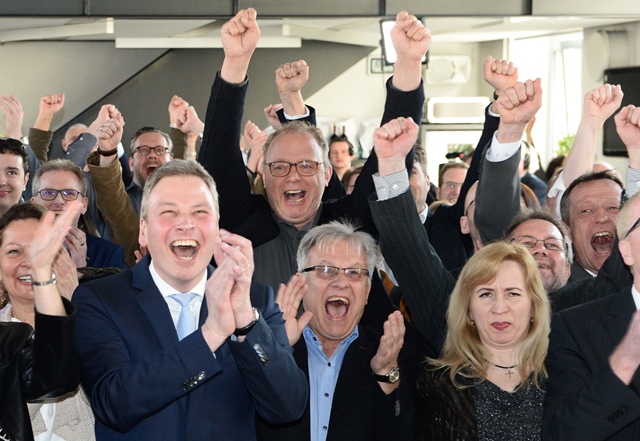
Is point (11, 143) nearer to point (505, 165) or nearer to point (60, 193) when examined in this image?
point (60, 193)

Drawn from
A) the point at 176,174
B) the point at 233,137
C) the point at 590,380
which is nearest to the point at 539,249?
the point at 590,380

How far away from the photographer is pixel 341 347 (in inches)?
119

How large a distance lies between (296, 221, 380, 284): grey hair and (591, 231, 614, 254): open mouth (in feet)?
3.46

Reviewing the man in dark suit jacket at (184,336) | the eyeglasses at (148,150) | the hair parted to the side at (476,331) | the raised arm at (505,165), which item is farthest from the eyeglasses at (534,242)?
the eyeglasses at (148,150)

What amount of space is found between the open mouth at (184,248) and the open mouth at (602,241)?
192 cm

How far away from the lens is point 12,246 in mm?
2842

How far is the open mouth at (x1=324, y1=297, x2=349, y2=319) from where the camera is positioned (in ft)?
9.98

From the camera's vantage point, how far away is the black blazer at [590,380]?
2377 millimetres

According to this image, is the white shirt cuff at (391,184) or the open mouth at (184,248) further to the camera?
the white shirt cuff at (391,184)

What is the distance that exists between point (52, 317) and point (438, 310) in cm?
133

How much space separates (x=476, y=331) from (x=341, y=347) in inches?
17.0

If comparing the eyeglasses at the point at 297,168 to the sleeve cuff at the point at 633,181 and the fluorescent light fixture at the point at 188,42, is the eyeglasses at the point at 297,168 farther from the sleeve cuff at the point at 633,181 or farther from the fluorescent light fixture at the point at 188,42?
the fluorescent light fixture at the point at 188,42

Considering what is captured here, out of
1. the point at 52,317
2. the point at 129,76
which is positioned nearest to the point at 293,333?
the point at 52,317

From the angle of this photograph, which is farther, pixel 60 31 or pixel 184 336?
pixel 60 31
